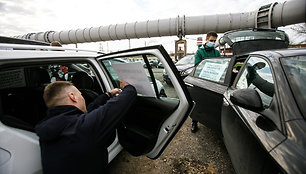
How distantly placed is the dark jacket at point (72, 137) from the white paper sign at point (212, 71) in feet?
A: 6.21

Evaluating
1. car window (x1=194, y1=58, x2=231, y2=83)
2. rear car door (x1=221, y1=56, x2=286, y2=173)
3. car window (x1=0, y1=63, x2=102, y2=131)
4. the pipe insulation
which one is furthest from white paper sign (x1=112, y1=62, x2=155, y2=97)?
the pipe insulation

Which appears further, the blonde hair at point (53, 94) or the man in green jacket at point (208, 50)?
the man in green jacket at point (208, 50)

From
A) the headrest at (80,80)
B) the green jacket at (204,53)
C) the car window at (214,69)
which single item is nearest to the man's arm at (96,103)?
the headrest at (80,80)

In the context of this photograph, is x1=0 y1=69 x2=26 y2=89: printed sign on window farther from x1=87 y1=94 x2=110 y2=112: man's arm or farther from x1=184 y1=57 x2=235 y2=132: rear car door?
x1=184 y1=57 x2=235 y2=132: rear car door

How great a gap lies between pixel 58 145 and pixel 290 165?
131 cm

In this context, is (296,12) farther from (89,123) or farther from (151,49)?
(89,123)

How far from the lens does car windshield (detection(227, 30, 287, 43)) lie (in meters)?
3.03

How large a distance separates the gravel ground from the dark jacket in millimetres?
1133

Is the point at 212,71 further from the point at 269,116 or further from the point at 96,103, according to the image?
the point at 96,103

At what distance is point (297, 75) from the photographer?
1072 mm

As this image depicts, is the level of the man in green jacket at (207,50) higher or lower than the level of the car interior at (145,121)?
higher

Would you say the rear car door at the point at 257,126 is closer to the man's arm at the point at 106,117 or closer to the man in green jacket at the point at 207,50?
the man's arm at the point at 106,117

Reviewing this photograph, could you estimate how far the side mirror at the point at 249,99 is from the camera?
102 centimetres

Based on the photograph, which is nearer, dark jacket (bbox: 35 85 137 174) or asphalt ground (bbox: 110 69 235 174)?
dark jacket (bbox: 35 85 137 174)
